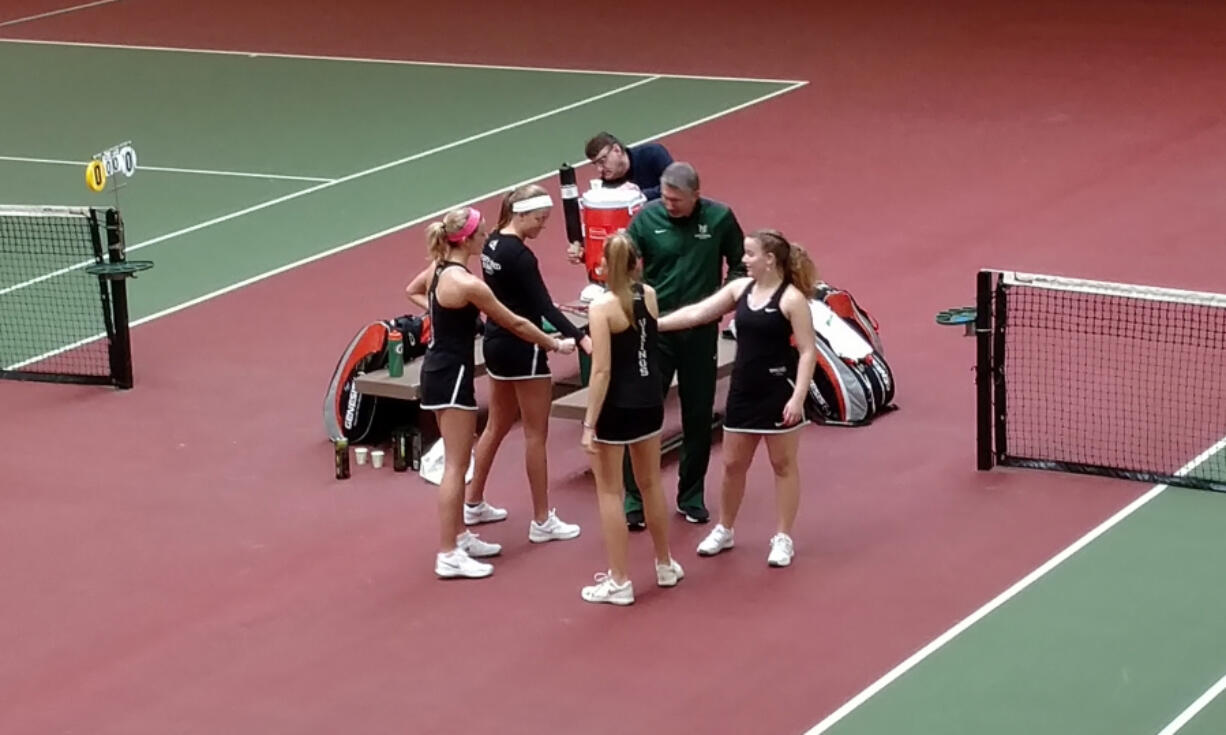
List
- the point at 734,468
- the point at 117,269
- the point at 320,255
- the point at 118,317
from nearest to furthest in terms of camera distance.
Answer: the point at 734,468
the point at 117,269
the point at 118,317
the point at 320,255

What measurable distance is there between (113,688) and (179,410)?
4088mm

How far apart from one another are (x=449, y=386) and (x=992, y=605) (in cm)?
279

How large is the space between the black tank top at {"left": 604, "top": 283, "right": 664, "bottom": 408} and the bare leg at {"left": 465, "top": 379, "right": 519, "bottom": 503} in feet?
3.42

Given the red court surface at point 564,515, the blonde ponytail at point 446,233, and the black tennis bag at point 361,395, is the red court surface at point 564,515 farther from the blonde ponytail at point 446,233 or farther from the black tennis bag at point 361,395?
the blonde ponytail at point 446,233

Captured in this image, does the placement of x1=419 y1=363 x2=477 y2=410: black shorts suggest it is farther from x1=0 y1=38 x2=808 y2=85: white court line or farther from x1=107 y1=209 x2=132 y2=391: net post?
x1=0 y1=38 x2=808 y2=85: white court line

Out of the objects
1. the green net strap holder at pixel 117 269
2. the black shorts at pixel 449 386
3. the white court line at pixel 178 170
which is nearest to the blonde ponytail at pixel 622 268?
the black shorts at pixel 449 386

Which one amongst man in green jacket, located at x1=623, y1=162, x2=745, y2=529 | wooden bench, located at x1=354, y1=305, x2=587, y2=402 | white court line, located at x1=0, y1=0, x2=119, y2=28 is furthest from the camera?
white court line, located at x1=0, y1=0, x2=119, y2=28

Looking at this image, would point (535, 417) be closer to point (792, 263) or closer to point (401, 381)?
point (792, 263)

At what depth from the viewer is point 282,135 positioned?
21859 mm

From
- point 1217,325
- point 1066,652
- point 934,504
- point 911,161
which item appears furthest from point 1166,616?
point 911,161

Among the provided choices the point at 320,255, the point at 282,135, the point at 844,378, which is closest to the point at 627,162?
the point at 844,378

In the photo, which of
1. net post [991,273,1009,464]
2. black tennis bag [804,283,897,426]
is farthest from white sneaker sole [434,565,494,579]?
net post [991,273,1009,464]

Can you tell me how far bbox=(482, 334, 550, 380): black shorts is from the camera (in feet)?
35.9

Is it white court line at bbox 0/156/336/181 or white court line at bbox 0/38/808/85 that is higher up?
white court line at bbox 0/38/808/85
